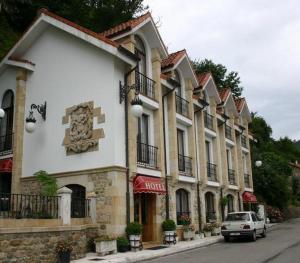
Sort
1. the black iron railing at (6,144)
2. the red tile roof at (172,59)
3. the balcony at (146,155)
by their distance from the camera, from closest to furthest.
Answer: the balcony at (146,155)
the black iron railing at (6,144)
the red tile roof at (172,59)

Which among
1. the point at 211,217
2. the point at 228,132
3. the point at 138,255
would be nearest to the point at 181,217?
the point at 211,217

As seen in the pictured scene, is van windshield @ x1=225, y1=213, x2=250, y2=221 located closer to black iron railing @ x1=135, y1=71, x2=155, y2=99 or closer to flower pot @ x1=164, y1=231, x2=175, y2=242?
flower pot @ x1=164, y1=231, x2=175, y2=242

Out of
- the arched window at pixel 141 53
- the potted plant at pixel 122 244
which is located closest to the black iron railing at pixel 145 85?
the arched window at pixel 141 53

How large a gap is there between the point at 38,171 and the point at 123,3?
57.3 ft

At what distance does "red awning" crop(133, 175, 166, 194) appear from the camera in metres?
16.4

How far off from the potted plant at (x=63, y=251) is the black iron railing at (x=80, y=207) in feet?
7.62

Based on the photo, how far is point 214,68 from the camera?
43.3m

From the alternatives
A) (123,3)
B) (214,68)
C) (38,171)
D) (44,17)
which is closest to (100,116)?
(38,171)

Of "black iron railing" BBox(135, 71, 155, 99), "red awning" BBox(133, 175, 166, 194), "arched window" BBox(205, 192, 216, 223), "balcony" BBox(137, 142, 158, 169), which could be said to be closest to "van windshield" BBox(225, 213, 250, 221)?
"arched window" BBox(205, 192, 216, 223)

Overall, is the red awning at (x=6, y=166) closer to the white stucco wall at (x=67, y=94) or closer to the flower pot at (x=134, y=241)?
the white stucco wall at (x=67, y=94)

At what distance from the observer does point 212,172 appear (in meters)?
25.5

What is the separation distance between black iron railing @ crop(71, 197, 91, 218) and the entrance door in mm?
2560

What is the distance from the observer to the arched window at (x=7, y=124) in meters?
20.0

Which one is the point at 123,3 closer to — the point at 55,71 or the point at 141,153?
A: the point at 55,71
